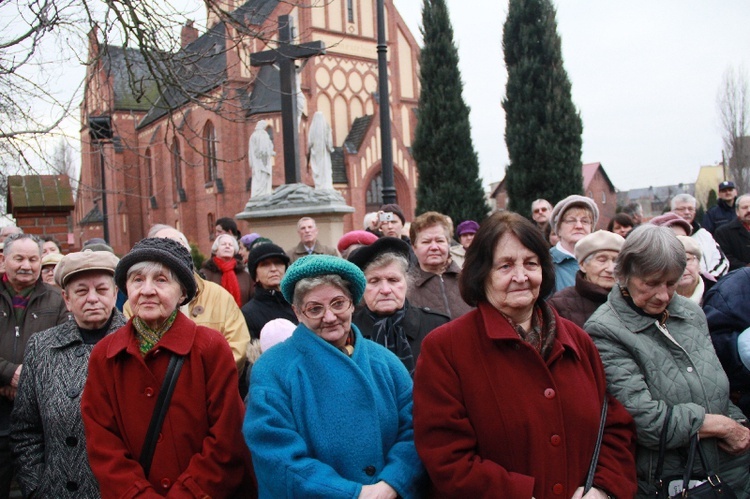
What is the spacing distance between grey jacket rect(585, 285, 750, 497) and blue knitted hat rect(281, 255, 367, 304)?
1.06m

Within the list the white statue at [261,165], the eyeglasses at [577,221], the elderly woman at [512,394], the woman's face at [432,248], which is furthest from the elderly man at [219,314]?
the white statue at [261,165]

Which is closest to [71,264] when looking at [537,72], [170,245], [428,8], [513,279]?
[170,245]

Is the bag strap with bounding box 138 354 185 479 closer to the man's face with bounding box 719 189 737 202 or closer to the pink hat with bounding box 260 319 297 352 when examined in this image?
the pink hat with bounding box 260 319 297 352

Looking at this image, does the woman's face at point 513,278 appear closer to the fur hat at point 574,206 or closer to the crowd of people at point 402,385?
the crowd of people at point 402,385

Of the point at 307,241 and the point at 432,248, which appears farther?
the point at 307,241

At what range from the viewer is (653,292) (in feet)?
9.21

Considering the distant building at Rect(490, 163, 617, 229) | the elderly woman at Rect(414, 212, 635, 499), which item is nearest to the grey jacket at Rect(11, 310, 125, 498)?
the elderly woman at Rect(414, 212, 635, 499)

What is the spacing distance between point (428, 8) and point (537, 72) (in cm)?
385

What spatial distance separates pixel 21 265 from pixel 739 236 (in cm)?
634

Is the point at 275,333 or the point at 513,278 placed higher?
the point at 513,278

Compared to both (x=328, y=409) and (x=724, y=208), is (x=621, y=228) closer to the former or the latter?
(x=724, y=208)

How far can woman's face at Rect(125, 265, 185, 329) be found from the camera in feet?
9.29

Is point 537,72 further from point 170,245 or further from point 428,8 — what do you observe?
point 170,245

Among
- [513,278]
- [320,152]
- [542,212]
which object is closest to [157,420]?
[513,278]
